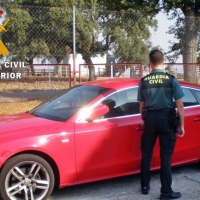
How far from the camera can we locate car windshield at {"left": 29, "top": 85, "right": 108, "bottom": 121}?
17.0ft

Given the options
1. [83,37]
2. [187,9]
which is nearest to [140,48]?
[83,37]

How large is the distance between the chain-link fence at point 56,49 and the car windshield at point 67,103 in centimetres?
454

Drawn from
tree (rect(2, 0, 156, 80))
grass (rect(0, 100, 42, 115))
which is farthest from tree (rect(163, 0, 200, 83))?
grass (rect(0, 100, 42, 115))

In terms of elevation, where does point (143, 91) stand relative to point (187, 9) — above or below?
below

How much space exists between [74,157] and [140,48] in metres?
31.9

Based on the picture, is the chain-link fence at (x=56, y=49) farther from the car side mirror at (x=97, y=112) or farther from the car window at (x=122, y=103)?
the car side mirror at (x=97, y=112)

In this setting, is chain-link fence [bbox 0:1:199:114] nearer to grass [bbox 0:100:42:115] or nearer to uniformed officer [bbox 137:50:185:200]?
grass [bbox 0:100:42:115]

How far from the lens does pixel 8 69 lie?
11.8 m

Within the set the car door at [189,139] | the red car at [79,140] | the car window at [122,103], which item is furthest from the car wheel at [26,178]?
the car door at [189,139]

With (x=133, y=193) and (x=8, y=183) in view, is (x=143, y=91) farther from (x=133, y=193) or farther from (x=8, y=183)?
(x=8, y=183)

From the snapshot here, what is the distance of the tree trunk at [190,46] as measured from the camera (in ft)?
42.7

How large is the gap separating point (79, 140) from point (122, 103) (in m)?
0.85

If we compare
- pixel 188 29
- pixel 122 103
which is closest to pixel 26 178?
pixel 122 103

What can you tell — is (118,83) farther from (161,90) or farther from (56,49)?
(56,49)
